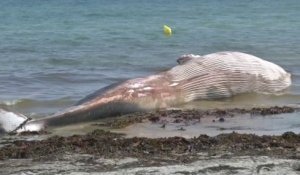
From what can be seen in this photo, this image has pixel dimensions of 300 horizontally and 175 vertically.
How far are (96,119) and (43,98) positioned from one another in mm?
2695

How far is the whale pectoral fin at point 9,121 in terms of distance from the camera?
317 inches

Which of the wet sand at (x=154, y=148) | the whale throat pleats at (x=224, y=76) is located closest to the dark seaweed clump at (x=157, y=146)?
the wet sand at (x=154, y=148)

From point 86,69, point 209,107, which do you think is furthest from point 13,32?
point 209,107

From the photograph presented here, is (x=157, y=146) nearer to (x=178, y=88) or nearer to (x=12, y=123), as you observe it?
(x=12, y=123)

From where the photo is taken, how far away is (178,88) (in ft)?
34.3

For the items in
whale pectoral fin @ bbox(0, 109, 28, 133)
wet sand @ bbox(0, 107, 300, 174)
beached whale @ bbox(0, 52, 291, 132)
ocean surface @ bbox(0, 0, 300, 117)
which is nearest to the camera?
wet sand @ bbox(0, 107, 300, 174)

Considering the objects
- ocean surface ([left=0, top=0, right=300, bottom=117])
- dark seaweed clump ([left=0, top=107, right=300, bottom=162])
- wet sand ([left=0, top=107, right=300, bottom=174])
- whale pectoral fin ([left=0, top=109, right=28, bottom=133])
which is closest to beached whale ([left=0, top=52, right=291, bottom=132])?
whale pectoral fin ([left=0, top=109, right=28, bottom=133])

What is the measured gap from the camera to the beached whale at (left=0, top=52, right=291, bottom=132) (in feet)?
28.4

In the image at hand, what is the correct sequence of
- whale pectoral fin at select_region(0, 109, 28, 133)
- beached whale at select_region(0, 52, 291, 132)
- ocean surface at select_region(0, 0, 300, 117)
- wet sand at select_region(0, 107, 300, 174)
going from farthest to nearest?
ocean surface at select_region(0, 0, 300, 117)
beached whale at select_region(0, 52, 291, 132)
whale pectoral fin at select_region(0, 109, 28, 133)
wet sand at select_region(0, 107, 300, 174)

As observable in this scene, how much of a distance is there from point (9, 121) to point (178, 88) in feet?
10.3

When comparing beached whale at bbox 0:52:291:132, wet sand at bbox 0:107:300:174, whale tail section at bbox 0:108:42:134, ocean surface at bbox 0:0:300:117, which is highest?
ocean surface at bbox 0:0:300:117

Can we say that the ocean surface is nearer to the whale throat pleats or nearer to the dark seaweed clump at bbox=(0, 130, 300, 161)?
the whale throat pleats

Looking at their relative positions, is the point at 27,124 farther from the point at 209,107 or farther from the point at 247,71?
the point at 247,71

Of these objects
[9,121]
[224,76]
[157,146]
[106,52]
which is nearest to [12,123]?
[9,121]
